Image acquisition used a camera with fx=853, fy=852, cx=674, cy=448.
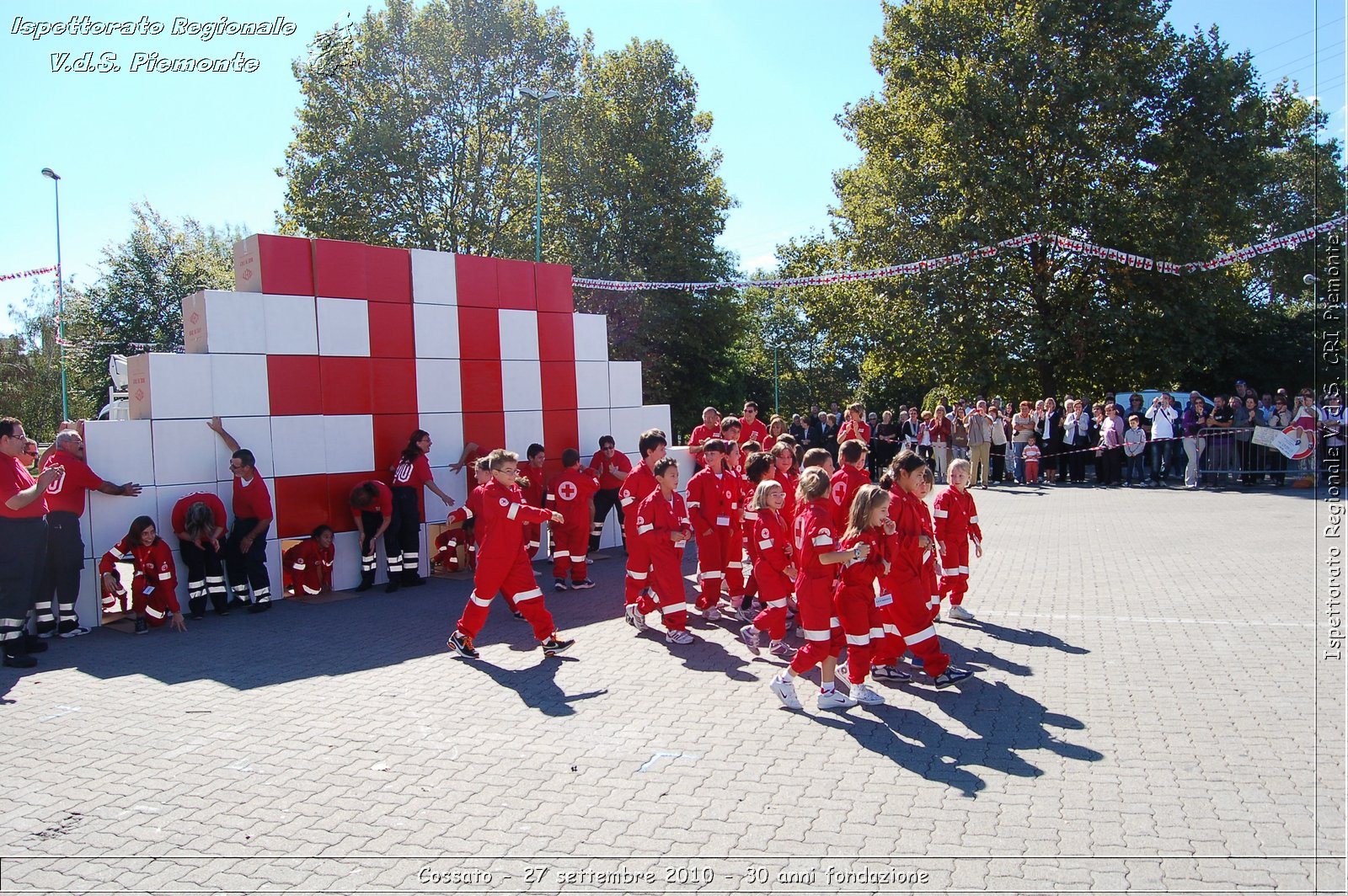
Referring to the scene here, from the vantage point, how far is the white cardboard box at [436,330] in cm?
1084

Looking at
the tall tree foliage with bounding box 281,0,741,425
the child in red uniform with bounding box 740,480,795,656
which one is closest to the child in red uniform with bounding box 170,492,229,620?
the child in red uniform with bounding box 740,480,795,656

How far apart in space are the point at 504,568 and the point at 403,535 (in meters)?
3.57

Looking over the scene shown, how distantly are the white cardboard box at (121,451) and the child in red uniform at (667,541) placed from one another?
522 centimetres

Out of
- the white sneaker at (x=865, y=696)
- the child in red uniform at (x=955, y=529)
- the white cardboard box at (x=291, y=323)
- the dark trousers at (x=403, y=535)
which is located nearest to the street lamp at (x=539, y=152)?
the white cardboard box at (x=291, y=323)

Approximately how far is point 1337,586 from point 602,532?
346 inches

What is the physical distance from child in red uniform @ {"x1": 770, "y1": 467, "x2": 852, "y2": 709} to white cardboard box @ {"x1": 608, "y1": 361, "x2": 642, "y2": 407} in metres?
7.45

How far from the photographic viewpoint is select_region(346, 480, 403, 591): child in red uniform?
32.7ft

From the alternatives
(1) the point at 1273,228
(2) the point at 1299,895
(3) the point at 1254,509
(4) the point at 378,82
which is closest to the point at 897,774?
(2) the point at 1299,895

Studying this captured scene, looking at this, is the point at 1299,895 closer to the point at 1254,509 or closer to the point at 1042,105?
the point at 1254,509

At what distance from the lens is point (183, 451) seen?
29.6ft

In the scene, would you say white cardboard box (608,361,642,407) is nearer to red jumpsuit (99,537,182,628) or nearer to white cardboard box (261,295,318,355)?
white cardboard box (261,295,318,355)

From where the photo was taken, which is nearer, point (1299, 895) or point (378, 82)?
point (1299, 895)

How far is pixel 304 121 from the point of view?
28859 millimetres

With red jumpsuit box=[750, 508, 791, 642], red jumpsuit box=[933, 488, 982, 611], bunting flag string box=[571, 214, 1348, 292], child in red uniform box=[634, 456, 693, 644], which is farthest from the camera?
bunting flag string box=[571, 214, 1348, 292]
